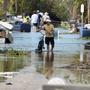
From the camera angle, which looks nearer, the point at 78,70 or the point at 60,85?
the point at 60,85

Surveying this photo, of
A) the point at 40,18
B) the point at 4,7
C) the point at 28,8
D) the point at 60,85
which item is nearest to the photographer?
the point at 60,85

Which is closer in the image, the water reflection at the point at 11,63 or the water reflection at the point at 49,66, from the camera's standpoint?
the water reflection at the point at 49,66

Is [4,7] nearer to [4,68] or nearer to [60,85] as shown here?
[4,68]

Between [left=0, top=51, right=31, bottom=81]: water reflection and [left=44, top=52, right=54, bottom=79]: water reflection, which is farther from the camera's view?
[left=0, top=51, right=31, bottom=81]: water reflection

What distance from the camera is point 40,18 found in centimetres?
5572

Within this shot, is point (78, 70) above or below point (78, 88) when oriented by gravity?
below

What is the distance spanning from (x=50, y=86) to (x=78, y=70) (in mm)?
12896

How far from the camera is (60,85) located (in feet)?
19.1

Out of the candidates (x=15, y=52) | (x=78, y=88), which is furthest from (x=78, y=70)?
(x=78, y=88)

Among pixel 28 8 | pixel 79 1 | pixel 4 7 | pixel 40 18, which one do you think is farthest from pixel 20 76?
pixel 28 8

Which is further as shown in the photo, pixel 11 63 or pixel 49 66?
pixel 11 63

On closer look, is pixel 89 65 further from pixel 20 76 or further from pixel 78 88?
pixel 78 88

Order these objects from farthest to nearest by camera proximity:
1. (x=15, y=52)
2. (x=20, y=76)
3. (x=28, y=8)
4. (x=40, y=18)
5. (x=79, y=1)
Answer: (x=28, y=8)
(x=79, y=1)
(x=40, y=18)
(x=15, y=52)
(x=20, y=76)

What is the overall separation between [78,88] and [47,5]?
80.7 m
